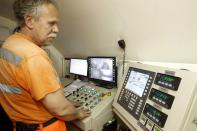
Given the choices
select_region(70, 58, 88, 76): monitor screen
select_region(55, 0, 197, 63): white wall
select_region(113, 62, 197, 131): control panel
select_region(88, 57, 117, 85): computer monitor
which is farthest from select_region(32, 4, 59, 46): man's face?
select_region(70, 58, 88, 76): monitor screen

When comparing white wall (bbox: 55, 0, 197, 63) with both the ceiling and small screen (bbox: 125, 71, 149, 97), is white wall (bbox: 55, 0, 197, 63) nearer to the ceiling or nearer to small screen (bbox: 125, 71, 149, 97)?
small screen (bbox: 125, 71, 149, 97)

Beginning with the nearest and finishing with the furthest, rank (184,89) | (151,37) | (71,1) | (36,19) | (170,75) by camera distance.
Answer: (184,89), (170,75), (36,19), (151,37), (71,1)

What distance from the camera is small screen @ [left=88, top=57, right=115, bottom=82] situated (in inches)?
76.2

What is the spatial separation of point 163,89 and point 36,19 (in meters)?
0.77

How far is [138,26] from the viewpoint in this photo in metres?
1.45

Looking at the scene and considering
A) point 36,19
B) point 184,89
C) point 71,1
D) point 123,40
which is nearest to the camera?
point 184,89

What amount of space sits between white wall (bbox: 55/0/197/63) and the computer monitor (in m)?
0.08

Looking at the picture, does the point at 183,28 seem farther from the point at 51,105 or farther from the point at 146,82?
the point at 51,105

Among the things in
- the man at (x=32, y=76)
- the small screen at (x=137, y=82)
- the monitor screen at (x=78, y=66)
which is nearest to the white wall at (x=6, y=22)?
the monitor screen at (x=78, y=66)

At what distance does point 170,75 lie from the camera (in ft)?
3.44

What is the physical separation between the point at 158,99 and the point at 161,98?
0.07 ft

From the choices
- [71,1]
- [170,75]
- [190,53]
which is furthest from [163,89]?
[71,1]

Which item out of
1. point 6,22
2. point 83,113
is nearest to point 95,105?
point 83,113

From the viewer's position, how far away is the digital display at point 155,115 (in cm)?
100
